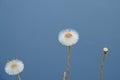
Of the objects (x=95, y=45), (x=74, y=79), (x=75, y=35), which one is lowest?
(x=75, y=35)

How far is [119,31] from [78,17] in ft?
0.67

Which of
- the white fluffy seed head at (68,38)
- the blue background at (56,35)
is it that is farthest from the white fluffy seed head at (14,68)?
the blue background at (56,35)

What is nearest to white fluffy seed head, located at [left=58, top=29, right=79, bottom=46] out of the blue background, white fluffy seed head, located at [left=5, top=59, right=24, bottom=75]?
white fluffy seed head, located at [left=5, top=59, right=24, bottom=75]

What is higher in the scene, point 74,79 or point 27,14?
point 27,14

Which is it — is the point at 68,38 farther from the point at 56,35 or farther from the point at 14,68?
the point at 56,35

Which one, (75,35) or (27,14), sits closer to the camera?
(75,35)

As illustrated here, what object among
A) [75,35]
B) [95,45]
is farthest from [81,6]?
[75,35]

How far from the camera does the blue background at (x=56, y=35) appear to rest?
1100 millimetres

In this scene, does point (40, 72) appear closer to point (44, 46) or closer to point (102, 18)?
point (44, 46)

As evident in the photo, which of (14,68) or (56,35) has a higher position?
(56,35)

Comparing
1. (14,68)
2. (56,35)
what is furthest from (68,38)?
(56,35)

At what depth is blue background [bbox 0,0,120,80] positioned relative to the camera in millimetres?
1100

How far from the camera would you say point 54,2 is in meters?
1.11

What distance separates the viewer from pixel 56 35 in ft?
3.73
